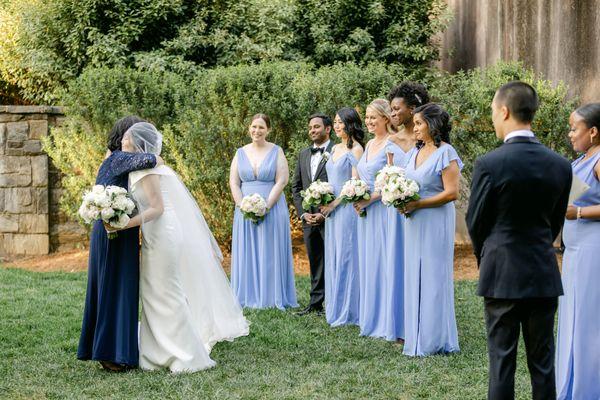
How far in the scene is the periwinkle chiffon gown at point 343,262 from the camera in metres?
8.99

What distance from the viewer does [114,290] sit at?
6855 millimetres

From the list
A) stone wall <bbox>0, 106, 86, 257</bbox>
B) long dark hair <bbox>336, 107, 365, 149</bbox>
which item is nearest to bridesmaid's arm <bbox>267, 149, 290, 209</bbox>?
long dark hair <bbox>336, 107, 365, 149</bbox>

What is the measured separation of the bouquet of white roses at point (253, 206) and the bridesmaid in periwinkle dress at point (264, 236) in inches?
5.6

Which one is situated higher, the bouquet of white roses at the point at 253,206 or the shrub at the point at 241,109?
the shrub at the point at 241,109

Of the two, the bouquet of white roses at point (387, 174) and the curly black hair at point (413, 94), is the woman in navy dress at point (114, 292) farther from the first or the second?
the curly black hair at point (413, 94)

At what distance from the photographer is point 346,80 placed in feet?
41.9

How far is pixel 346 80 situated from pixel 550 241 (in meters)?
8.41

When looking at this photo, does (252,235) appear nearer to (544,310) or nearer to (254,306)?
(254,306)

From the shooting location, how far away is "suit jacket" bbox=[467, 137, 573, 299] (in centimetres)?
444

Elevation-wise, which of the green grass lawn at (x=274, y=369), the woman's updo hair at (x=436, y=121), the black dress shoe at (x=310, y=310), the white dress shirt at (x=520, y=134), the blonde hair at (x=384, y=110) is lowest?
the green grass lawn at (x=274, y=369)

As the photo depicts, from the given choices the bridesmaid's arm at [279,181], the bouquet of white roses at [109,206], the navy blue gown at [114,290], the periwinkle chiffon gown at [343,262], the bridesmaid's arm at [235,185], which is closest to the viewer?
the bouquet of white roses at [109,206]


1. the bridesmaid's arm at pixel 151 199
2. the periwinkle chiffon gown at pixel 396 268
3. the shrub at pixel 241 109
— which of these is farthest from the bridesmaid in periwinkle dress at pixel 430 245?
the shrub at pixel 241 109

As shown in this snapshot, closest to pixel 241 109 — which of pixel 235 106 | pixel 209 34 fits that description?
pixel 235 106

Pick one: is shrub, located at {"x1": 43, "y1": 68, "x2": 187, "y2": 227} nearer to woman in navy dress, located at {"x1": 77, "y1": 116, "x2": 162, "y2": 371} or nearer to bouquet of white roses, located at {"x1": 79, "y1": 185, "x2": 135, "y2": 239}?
woman in navy dress, located at {"x1": 77, "y1": 116, "x2": 162, "y2": 371}
